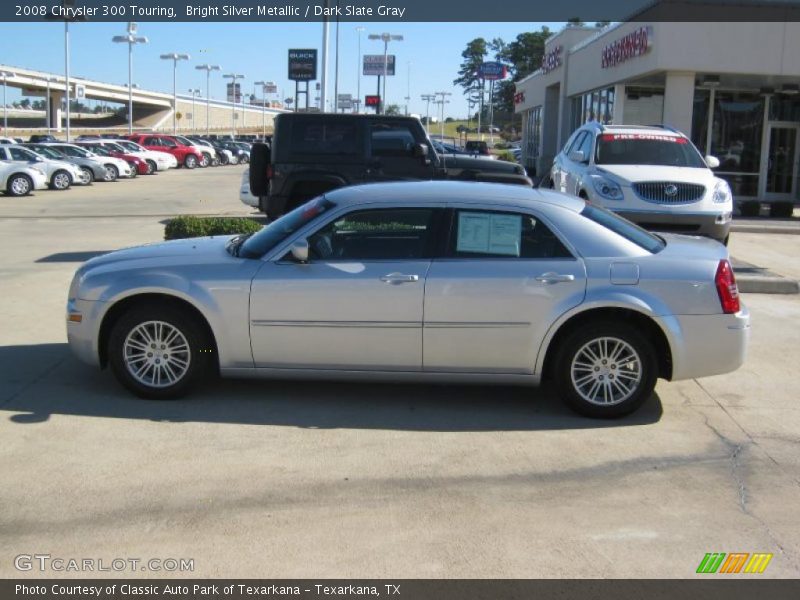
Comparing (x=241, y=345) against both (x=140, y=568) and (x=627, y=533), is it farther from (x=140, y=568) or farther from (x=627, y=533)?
(x=627, y=533)

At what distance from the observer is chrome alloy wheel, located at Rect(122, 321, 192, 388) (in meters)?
6.24

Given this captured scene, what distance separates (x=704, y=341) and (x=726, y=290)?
0.39 meters

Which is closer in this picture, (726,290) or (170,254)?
(726,290)

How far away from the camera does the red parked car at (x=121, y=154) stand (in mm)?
39719

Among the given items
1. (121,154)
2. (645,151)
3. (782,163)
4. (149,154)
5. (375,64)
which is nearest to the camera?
(645,151)

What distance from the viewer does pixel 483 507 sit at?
185 inches

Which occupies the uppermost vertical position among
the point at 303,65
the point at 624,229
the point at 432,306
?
the point at 303,65

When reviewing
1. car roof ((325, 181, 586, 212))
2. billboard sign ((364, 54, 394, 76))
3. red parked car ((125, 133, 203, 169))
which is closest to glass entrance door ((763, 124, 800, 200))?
car roof ((325, 181, 586, 212))

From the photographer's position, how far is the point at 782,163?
86.9 ft

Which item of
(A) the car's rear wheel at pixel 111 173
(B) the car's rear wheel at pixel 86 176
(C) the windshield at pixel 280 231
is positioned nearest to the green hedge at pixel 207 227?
(C) the windshield at pixel 280 231

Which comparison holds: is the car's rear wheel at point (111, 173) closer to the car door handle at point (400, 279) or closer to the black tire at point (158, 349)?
the black tire at point (158, 349)

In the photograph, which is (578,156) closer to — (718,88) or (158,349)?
(158,349)
